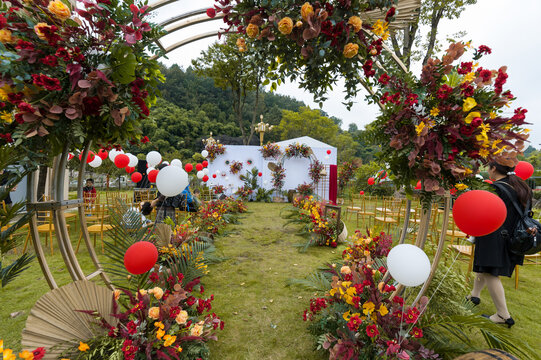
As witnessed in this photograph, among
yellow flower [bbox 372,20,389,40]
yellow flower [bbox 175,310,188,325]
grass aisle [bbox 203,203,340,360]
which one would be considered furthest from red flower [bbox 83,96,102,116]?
grass aisle [bbox 203,203,340,360]

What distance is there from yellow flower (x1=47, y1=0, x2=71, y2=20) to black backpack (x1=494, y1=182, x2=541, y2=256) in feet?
13.2

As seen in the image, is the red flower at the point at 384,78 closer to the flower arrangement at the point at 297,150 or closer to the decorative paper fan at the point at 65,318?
the decorative paper fan at the point at 65,318

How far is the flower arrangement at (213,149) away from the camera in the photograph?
42.4ft

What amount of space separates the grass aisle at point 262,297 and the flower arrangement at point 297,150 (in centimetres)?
740

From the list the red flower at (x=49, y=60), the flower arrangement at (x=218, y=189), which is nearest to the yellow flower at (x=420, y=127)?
the red flower at (x=49, y=60)

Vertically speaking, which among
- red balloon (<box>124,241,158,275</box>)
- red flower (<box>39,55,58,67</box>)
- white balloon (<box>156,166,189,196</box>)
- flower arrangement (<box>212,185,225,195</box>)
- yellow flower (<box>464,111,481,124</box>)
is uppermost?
red flower (<box>39,55,58,67</box>)

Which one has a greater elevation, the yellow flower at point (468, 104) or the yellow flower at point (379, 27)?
the yellow flower at point (379, 27)

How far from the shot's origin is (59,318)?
1.63 metres

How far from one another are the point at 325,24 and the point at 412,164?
1.08 meters

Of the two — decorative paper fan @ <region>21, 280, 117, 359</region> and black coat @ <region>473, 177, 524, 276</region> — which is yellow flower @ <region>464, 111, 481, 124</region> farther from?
decorative paper fan @ <region>21, 280, 117, 359</region>

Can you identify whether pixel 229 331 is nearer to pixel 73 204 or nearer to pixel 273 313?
pixel 273 313

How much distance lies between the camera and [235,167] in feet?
43.5

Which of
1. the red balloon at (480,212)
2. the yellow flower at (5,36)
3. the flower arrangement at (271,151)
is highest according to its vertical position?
the flower arrangement at (271,151)

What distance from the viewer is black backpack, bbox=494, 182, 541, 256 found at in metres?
2.49
